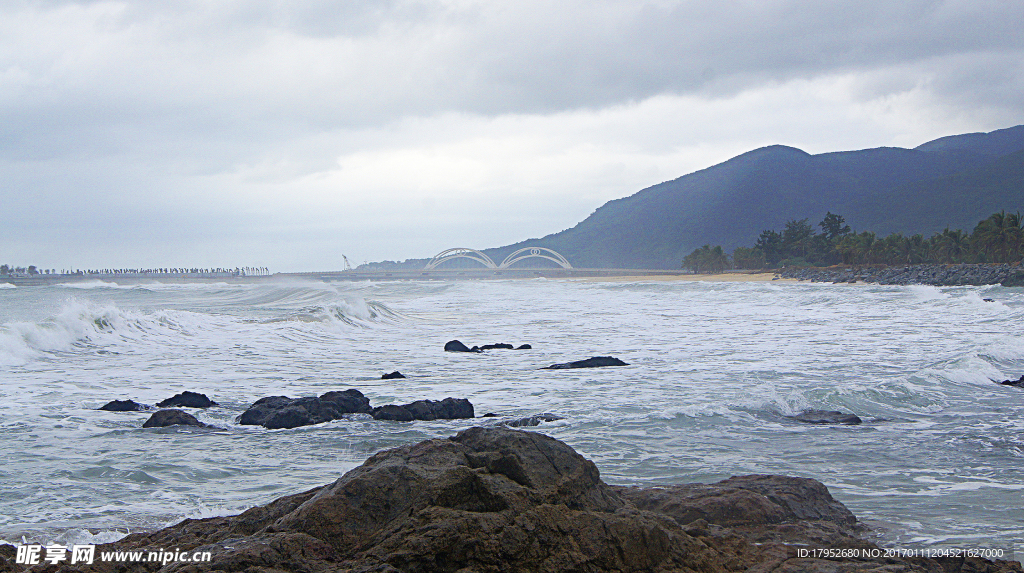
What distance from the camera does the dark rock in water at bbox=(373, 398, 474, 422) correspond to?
337 inches

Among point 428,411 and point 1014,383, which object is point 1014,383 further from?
point 428,411

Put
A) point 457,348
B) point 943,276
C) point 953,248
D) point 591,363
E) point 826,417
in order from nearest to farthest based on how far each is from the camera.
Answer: point 826,417, point 591,363, point 457,348, point 943,276, point 953,248

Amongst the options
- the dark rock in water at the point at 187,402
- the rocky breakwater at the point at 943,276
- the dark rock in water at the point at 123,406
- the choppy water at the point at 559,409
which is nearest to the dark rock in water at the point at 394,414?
the choppy water at the point at 559,409

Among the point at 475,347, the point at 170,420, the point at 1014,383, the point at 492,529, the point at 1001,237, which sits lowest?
the point at 1014,383

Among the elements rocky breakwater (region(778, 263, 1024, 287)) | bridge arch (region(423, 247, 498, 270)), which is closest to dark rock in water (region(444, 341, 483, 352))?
rocky breakwater (region(778, 263, 1024, 287))

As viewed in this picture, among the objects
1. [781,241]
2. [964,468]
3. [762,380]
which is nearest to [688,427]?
[964,468]

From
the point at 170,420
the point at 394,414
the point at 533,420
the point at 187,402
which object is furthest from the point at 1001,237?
the point at 170,420

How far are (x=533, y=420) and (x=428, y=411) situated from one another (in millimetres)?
1347

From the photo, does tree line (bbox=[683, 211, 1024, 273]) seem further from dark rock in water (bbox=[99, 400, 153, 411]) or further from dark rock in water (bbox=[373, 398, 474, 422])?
dark rock in water (bbox=[99, 400, 153, 411])

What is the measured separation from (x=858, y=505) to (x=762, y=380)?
21.0 ft

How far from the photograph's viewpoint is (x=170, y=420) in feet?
27.0

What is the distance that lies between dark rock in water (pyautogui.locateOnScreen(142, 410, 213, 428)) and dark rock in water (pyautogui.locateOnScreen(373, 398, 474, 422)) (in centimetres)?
206

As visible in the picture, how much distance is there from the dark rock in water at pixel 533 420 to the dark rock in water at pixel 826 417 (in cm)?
291

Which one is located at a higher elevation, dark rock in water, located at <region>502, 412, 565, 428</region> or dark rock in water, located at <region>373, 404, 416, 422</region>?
dark rock in water, located at <region>373, 404, 416, 422</region>
